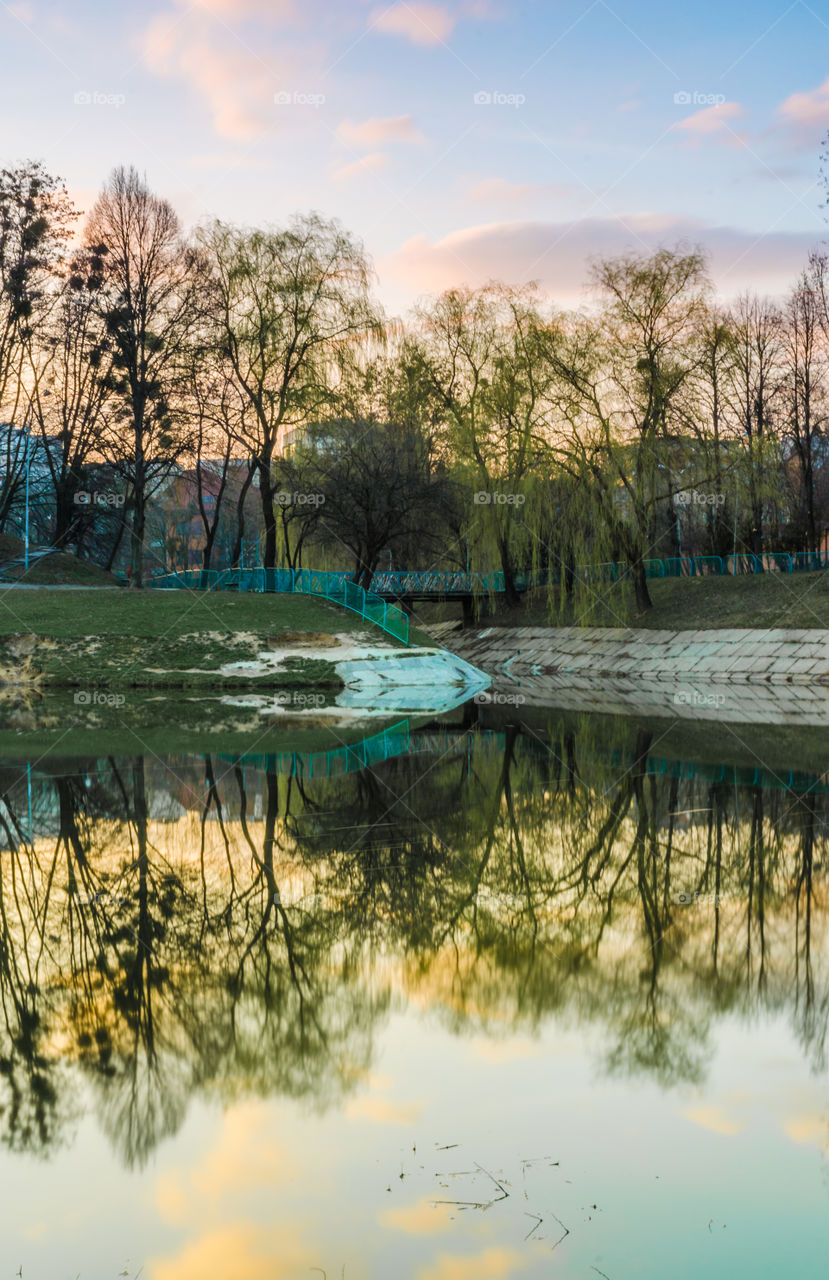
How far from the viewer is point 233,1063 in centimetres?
483

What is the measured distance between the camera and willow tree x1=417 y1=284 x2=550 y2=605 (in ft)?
140

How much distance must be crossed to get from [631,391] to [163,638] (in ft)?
65.4

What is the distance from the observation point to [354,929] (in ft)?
22.3

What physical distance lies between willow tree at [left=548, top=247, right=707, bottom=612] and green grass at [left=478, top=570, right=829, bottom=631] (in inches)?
39.9

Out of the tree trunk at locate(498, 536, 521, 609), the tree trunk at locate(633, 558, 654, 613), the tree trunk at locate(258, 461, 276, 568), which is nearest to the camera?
the tree trunk at locate(258, 461, 276, 568)

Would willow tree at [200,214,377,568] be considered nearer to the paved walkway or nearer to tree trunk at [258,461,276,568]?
tree trunk at [258,461,276,568]

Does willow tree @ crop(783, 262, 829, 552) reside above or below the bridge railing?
above

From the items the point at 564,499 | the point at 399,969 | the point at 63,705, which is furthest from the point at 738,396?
the point at 399,969

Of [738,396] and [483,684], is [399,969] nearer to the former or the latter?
[483,684]

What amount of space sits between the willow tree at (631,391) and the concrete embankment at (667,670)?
3337mm

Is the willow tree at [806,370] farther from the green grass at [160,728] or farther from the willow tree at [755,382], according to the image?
the green grass at [160,728]

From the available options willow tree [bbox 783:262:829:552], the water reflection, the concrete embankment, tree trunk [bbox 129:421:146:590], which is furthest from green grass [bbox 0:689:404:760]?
willow tree [bbox 783:262:829:552]

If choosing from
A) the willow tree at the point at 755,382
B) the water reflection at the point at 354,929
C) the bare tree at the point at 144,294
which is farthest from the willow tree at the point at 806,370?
the water reflection at the point at 354,929

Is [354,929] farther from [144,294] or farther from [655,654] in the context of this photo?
[144,294]
